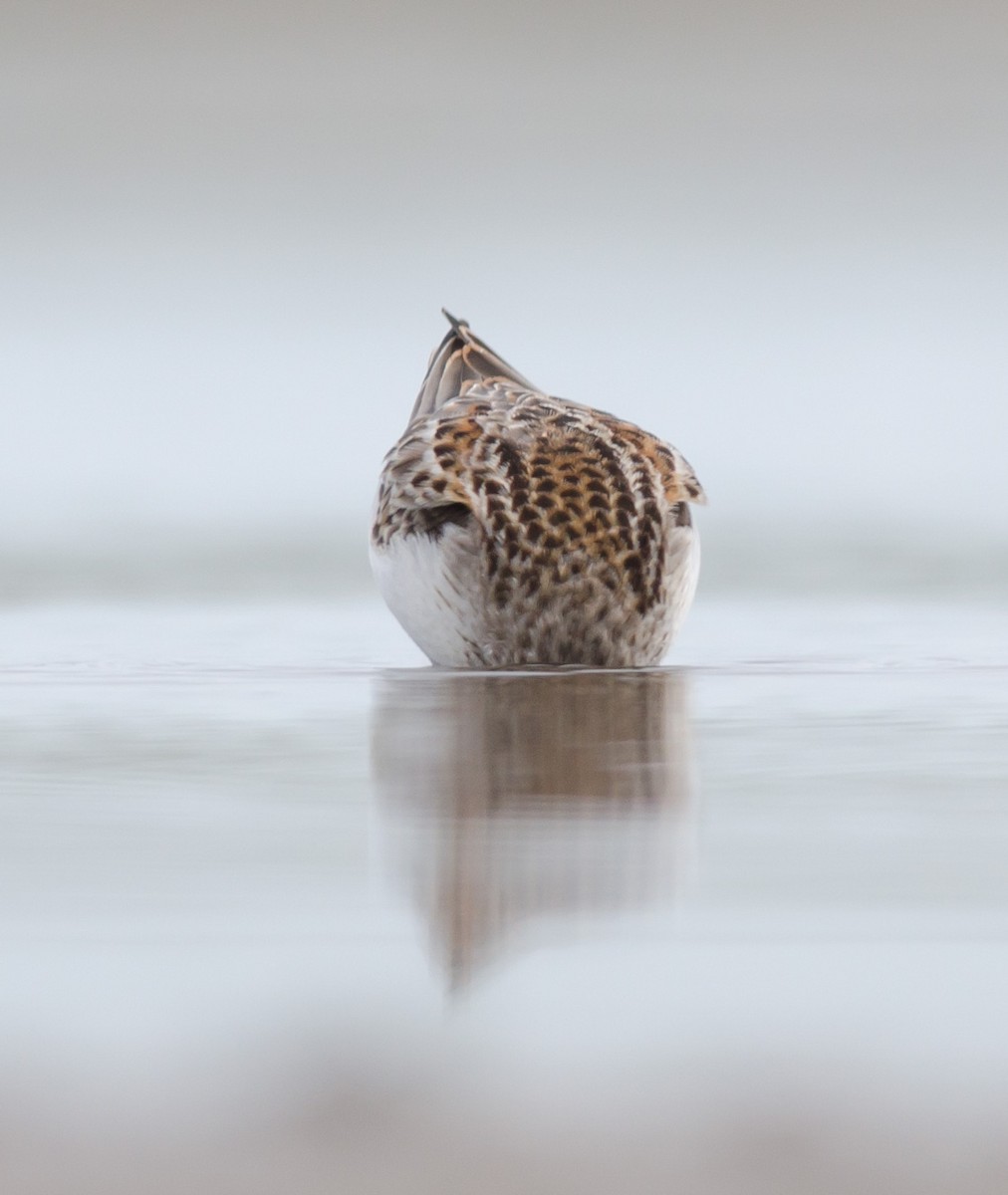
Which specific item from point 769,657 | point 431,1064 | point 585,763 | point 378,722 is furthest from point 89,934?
point 769,657

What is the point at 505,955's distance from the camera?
151 centimetres

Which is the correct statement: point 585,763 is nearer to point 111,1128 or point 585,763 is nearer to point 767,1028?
point 767,1028

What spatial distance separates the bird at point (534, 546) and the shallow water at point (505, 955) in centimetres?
109

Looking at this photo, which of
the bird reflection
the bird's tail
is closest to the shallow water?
the bird reflection

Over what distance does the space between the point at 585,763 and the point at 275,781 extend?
0.42 m

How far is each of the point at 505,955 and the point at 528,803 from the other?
751 mm

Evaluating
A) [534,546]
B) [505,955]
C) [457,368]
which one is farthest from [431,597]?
[505,955]

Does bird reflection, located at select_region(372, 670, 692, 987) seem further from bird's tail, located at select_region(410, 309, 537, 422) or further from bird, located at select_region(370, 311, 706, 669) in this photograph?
bird's tail, located at select_region(410, 309, 537, 422)

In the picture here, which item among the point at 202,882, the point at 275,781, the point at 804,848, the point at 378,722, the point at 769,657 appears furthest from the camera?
the point at 769,657

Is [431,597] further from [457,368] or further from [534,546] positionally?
[457,368]

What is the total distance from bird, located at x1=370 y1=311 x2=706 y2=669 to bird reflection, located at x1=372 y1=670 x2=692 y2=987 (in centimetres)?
51

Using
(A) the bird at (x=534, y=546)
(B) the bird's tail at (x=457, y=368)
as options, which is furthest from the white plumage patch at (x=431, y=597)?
(B) the bird's tail at (x=457, y=368)

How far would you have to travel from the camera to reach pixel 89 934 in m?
1.62

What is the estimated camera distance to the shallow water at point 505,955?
1130 millimetres
